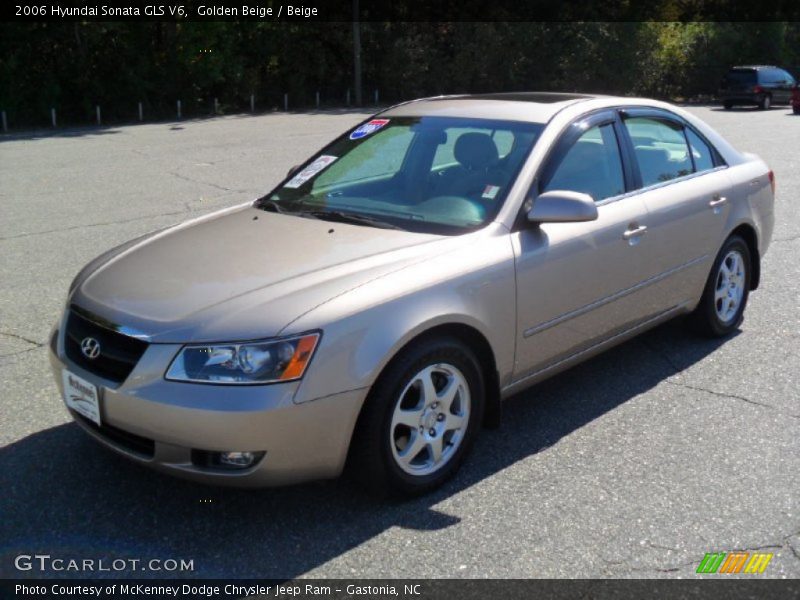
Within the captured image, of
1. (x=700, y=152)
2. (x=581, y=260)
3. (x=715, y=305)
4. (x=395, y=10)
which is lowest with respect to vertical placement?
(x=715, y=305)

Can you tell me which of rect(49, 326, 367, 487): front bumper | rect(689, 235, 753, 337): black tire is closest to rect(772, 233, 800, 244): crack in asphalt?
rect(689, 235, 753, 337): black tire

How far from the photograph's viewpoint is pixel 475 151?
183 inches

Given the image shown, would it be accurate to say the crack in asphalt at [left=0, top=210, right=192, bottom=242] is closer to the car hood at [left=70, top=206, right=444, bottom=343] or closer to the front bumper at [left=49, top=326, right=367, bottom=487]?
the car hood at [left=70, top=206, right=444, bottom=343]

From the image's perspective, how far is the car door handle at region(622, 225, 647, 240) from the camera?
15.6 feet

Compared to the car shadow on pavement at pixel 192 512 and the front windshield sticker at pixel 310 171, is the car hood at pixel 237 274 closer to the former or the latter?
the front windshield sticker at pixel 310 171

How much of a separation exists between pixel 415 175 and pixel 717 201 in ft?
6.56

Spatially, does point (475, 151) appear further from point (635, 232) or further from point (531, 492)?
point (531, 492)

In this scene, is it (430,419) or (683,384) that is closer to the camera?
(430,419)

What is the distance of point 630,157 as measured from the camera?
198 inches

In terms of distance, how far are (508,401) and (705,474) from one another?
118cm

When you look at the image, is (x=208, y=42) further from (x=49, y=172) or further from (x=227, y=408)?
(x=227, y=408)

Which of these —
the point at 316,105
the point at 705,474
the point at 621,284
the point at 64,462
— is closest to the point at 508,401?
the point at 621,284

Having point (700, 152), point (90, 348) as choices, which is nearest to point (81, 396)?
point (90, 348)

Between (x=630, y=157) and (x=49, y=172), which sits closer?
(x=630, y=157)
